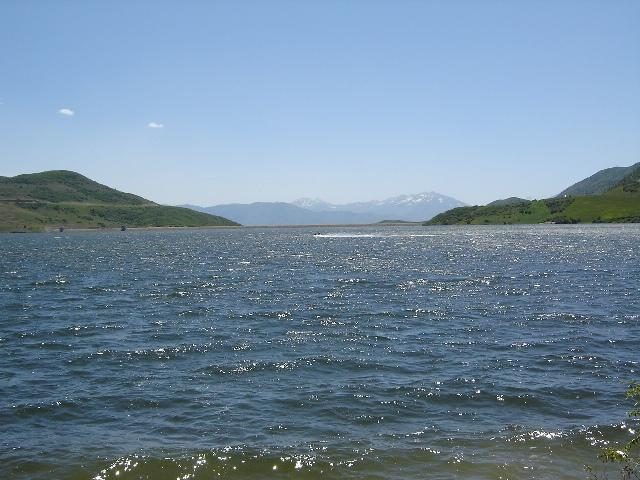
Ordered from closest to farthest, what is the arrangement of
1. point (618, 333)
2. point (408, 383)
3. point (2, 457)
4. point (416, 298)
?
point (2, 457) < point (408, 383) < point (618, 333) < point (416, 298)

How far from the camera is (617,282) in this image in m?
59.9

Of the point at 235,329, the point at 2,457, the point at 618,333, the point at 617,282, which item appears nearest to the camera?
the point at 2,457

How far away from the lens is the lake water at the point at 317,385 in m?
17.2

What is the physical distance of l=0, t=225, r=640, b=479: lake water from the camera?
677 inches

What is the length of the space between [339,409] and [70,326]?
25469 mm

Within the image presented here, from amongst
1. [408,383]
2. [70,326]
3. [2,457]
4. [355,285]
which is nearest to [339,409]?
[408,383]

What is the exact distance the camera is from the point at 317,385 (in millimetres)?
24453

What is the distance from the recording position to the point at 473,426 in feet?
64.8

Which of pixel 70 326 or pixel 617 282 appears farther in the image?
pixel 617 282

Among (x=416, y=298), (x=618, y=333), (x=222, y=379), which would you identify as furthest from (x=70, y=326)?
(x=618, y=333)

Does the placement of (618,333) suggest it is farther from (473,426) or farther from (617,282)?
(617,282)

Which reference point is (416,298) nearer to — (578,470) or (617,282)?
(617,282)

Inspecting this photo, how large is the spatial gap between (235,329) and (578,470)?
81.1ft

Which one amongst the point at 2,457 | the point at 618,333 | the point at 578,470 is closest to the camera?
the point at 578,470
